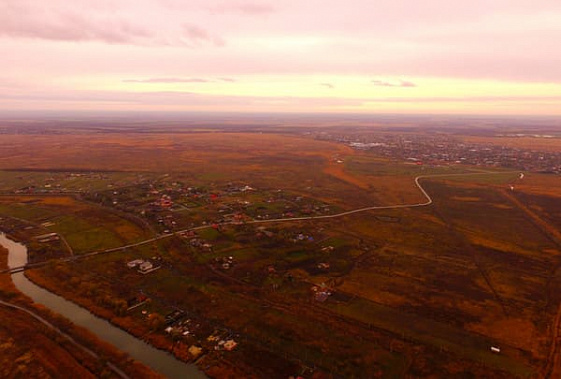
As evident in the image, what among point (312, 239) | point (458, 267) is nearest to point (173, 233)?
point (312, 239)

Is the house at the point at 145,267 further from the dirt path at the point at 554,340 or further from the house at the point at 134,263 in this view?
the dirt path at the point at 554,340

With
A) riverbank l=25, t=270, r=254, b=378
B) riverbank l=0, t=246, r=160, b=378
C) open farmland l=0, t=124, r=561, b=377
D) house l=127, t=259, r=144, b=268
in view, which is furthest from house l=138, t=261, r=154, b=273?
riverbank l=0, t=246, r=160, b=378

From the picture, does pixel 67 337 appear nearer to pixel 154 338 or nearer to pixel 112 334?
pixel 112 334

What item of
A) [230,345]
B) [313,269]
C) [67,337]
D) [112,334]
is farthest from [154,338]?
[313,269]

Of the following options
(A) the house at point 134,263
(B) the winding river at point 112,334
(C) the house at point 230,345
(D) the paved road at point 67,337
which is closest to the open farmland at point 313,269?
(A) the house at point 134,263

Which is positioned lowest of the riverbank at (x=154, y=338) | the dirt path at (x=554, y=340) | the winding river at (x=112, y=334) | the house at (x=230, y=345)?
the winding river at (x=112, y=334)

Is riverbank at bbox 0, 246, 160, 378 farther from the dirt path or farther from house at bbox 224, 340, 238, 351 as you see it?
the dirt path
